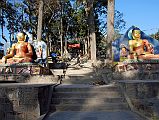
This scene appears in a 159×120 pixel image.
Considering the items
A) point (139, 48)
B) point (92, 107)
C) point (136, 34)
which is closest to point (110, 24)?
point (136, 34)

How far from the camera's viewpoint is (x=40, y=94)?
27.3ft

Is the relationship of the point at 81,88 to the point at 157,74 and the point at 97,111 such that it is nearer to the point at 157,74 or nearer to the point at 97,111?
the point at 97,111

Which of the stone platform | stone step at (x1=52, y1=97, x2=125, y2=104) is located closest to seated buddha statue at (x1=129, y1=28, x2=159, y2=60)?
the stone platform

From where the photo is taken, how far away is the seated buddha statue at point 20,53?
48.8ft

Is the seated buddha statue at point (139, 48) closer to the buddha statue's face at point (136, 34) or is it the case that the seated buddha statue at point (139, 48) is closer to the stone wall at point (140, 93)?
the buddha statue's face at point (136, 34)

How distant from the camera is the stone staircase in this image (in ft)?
29.7

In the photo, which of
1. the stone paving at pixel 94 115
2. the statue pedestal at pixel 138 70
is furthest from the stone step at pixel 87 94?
the statue pedestal at pixel 138 70

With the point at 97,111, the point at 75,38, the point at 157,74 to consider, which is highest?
the point at 75,38

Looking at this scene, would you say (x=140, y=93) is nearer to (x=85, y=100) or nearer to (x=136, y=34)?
(x=85, y=100)

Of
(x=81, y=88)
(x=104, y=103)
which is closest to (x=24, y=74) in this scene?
(x=81, y=88)

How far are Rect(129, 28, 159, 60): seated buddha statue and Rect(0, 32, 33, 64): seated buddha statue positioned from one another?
4580 mm

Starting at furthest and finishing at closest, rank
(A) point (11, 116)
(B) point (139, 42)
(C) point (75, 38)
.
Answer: (C) point (75, 38), (B) point (139, 42), (A) point (11, 116)

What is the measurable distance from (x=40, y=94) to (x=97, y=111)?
1.58m

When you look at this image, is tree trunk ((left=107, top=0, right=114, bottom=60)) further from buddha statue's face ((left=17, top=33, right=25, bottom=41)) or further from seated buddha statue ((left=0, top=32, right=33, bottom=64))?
buddha statue's face ((left=17, top=33, right=25, bottom=41))
